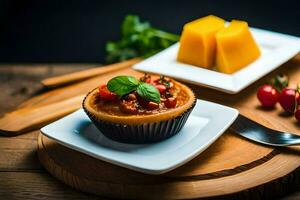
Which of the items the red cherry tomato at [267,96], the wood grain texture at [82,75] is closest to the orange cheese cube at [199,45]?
the wood grain texture at [82,75]

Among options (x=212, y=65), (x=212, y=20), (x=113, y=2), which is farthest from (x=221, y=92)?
(x=113, y=2)

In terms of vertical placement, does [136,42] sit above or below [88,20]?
above

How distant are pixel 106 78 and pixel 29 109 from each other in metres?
0.60

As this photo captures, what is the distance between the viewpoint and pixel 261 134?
2861 mm

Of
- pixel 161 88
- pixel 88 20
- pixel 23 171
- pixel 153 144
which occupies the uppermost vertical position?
pixel 161 88

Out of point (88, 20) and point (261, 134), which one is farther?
point (88, 20)

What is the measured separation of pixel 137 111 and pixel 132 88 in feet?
0.34

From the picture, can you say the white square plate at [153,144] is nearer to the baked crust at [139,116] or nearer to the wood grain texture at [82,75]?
the baked crust at [139,116]

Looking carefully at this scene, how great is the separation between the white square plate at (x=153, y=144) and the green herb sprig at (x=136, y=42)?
4.06ft

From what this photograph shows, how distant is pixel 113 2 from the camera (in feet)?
16.6

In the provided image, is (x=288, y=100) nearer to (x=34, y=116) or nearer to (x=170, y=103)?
(x=170, y=103)

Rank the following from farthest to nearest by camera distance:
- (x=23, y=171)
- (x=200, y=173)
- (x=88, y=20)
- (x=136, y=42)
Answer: (x=88, y=20) → (x=136, y=42) → (x=23, y=171) → (x=200, y=173)

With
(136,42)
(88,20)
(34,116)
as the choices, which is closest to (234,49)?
(136,42)

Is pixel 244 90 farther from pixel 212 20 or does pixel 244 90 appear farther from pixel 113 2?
pixel 113 2
